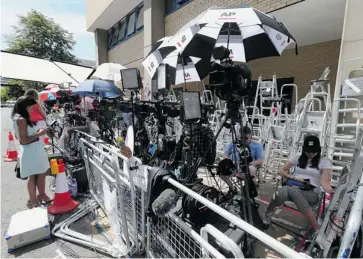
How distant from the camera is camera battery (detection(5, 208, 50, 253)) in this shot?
221 cm

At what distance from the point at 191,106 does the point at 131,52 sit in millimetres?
10353

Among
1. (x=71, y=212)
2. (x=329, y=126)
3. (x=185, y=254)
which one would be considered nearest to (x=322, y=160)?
(x=329, y=126)

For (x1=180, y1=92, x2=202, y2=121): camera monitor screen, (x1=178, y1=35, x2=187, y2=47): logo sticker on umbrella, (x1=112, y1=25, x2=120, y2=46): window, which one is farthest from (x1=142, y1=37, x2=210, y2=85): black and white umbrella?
(x1=112, y1=25, x2=120, y2=46): window

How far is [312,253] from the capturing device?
5.95ft

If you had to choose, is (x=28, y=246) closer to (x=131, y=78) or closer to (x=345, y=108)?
(x=131, y=78)

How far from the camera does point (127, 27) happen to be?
12688 millimetres

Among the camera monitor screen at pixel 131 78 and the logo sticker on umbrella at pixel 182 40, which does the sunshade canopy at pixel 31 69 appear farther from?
the logo sticker on umbrella at pixel 182 40

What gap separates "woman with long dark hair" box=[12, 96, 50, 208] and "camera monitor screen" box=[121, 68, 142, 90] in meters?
1.37

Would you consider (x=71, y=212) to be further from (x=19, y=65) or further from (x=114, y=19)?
(x=114, y=19)

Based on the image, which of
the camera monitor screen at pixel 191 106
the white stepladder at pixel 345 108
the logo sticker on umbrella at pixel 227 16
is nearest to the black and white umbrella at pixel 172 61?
the camera monitor screen at pixel 191 106

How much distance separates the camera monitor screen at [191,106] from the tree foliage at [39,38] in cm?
2725

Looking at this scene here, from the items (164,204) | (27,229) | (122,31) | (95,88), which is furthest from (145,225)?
(122,31)

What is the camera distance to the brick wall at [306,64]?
20.3ft

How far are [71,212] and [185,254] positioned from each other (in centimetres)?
207
